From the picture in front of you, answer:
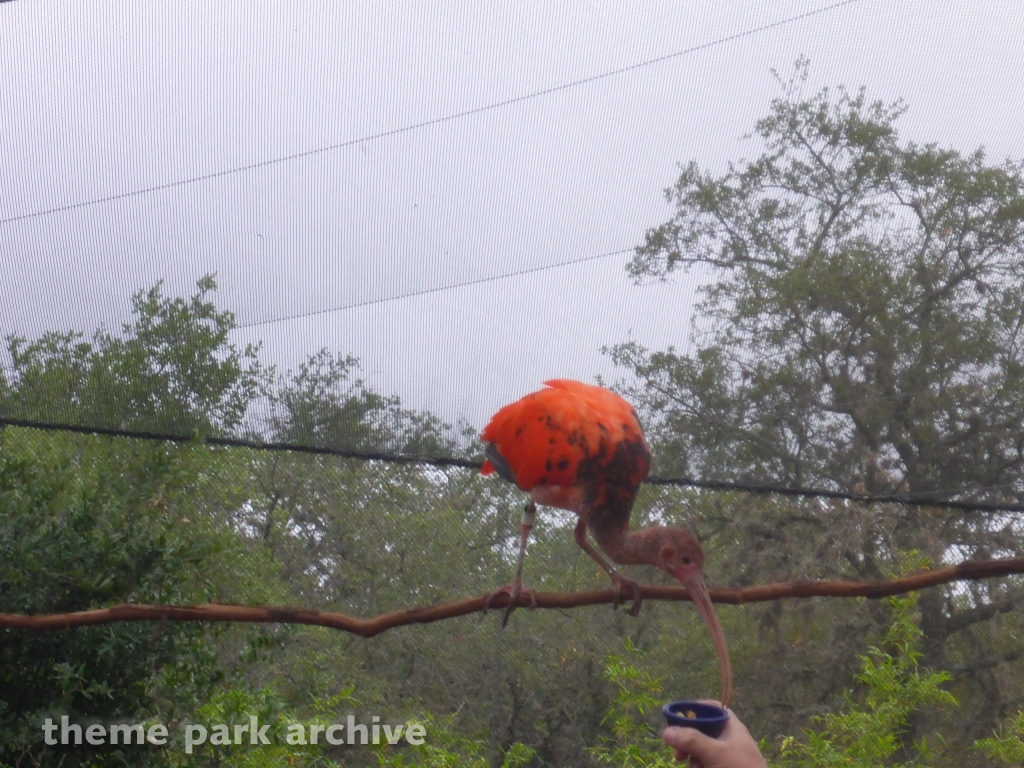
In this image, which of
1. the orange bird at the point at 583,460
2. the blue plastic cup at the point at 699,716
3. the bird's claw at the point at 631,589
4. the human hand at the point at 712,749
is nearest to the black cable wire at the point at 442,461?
the orange bird at the point at 583,460

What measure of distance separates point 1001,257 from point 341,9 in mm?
2439

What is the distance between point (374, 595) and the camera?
4270mm

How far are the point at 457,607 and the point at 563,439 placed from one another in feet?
2.80

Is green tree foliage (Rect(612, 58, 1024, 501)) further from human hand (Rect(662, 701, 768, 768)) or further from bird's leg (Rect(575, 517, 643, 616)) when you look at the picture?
human hand (Rect(662, 701, 768, 768))

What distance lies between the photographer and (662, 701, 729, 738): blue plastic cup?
1524 millimetres

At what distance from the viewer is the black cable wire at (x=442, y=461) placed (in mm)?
3557

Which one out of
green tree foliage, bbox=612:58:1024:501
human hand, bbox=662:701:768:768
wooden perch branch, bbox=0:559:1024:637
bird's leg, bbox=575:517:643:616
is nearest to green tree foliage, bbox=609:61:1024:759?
green tree foliage, bbox=612:58:1024:501

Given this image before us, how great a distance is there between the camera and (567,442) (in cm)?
272

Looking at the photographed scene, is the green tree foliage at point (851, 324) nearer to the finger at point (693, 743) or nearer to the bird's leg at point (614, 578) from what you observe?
the bird's leg at point (614, 578)

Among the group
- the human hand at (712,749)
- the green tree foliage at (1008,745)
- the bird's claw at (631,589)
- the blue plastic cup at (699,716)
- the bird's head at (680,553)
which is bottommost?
the human hand at (712,749)

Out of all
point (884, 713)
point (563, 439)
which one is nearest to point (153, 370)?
point (563, 439)

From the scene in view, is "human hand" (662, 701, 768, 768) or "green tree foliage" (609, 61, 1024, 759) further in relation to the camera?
"green tree foliage" (609, 61, 1024, 759)

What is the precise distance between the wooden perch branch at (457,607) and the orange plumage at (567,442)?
1.68 ft

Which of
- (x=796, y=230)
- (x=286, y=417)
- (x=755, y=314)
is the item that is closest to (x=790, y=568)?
(x=755, y=314)
